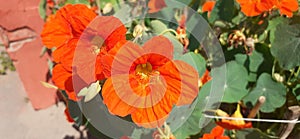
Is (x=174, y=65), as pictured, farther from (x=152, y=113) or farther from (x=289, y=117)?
(x=289, y=117)

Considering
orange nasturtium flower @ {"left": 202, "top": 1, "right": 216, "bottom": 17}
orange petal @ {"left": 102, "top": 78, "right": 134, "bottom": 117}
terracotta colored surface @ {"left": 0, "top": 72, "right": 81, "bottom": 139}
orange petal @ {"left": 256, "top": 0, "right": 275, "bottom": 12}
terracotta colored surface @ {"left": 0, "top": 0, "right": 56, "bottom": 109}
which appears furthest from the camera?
terracotta colored surface @ {"left": 0, "top": 72, "right": 81, "bottom": 139}

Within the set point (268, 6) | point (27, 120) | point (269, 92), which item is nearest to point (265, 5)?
point (268, 6)

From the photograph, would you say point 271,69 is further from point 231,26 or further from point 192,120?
point 192,120

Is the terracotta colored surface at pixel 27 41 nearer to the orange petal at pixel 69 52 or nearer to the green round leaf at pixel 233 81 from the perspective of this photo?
the green round leaf at pixel 233 81

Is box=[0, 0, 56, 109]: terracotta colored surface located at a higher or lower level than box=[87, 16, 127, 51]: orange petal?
lower

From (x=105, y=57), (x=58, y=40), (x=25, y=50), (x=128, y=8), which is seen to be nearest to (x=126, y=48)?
(x=105, y=57)

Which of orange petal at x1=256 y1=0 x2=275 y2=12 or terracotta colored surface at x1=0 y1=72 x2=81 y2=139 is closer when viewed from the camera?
orange petal at x1=256 y1=0 x2=275 y2=12

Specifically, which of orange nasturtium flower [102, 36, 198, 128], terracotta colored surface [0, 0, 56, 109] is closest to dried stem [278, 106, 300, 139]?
orange nasturtium flower [102, 36, 198, 128]

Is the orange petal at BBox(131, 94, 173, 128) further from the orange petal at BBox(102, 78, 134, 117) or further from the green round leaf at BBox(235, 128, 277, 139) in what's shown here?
the green round leaf at BBox(235, 128, 277, 139)
